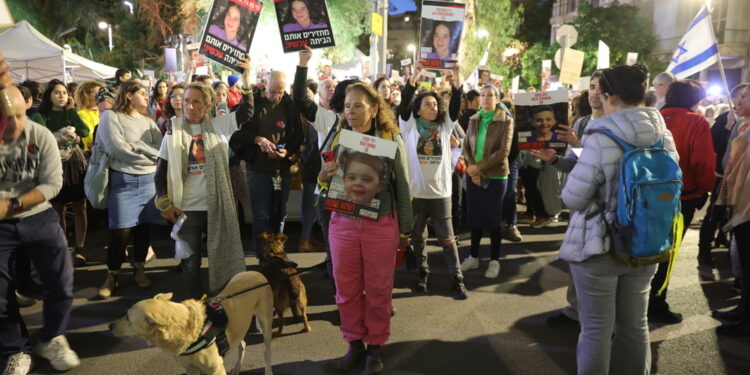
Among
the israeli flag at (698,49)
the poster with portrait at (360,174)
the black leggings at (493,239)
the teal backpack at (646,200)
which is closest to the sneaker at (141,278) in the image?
the poster with portrait at (360,174)

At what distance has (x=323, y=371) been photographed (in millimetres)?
3500

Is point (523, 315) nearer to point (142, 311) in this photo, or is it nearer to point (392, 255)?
point (392, 255)

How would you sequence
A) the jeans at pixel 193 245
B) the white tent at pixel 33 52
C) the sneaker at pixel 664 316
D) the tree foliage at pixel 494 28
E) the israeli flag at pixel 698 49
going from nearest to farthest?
1. the jeans at pixel 193 245
2. the sneaker at pixel 664 316
3. the israeli flag at pixel 698 49
4. the white tent at pixel 33 52
5. the tree foliage at pixel 494 28

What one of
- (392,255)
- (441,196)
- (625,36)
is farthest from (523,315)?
(625,36)

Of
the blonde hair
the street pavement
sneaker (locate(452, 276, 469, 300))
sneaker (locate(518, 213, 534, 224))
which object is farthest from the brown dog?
sneaker (locate(518, 213, 534, 224))

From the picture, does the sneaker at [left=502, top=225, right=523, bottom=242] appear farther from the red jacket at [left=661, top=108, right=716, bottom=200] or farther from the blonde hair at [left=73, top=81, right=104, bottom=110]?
the blonde hair at [left=73, top=81, right=104, bottom=110]

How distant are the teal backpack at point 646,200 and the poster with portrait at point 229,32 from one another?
3729mm

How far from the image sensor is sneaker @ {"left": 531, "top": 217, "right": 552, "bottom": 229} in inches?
313

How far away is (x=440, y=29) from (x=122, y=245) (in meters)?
4.47

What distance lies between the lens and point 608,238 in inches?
105

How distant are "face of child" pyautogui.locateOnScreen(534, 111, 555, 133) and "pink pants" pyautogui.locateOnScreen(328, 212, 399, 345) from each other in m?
1.18

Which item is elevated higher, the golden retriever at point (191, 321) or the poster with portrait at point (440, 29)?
the poster with portrait at point (440, 29)

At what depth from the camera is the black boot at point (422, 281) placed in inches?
200

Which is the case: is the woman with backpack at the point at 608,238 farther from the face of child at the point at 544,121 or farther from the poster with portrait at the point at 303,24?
the poster with portrait at the point at 303,24
